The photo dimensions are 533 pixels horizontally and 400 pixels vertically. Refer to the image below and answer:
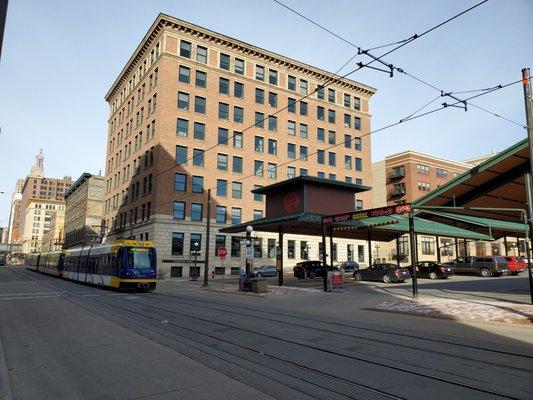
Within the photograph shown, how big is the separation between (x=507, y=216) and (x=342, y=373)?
2327 cm

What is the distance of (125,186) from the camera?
62.3 m

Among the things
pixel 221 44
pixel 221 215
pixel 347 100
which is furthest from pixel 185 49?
pixel 347 100

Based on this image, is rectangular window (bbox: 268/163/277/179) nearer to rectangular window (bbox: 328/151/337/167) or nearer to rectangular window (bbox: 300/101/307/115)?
rectangular window (bbox: 300/101/307/115)

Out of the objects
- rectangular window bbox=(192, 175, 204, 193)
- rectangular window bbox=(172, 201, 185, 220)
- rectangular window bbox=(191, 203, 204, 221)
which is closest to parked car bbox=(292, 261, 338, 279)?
rectangular window bbox=(191, 203, 204, 221)

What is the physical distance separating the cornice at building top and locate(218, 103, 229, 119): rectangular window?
7960mm

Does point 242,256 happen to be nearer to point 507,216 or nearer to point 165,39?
point 165,39

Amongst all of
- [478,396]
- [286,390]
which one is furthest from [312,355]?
[478,396]

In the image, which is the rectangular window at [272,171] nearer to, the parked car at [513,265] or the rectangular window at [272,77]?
the rectangular window at [272,77]

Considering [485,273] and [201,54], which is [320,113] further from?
[485,273]

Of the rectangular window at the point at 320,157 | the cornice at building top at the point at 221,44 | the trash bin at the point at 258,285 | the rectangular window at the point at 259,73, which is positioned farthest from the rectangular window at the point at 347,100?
the trash bin at the point at 258,285

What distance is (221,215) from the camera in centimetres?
5444

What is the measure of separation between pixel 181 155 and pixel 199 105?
23.2ft

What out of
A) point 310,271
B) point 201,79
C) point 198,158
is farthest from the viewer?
point 201,79

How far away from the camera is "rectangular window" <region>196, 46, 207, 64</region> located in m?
55.0
